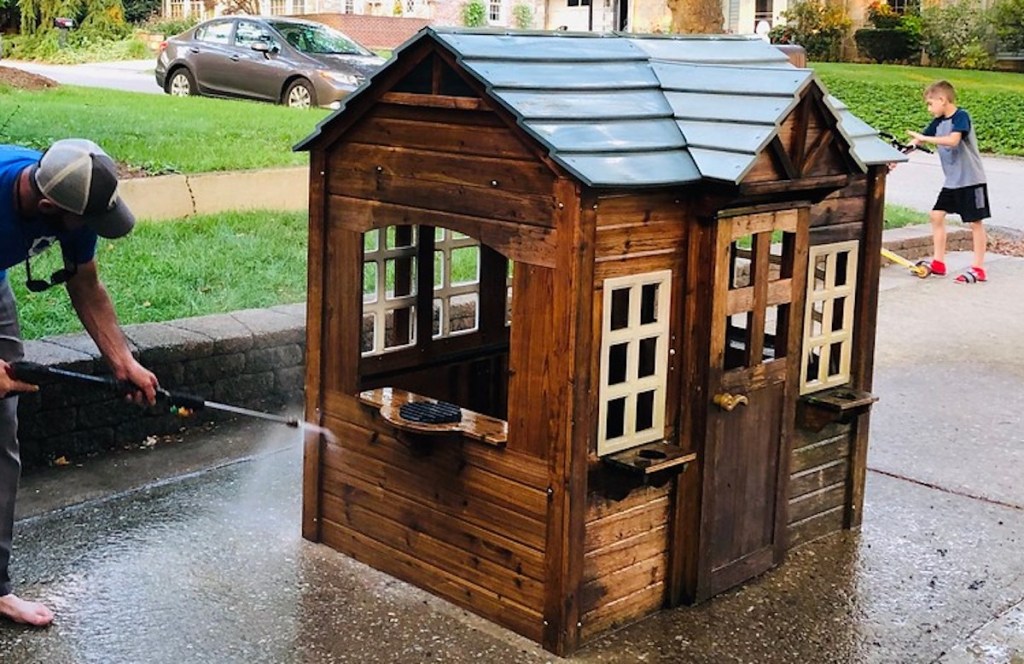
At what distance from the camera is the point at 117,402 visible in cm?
572

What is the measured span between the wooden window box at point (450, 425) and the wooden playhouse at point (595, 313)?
0.04ft

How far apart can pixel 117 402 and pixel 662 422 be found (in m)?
2.66

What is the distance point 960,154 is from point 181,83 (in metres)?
11.5

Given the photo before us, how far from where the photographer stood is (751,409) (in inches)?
178

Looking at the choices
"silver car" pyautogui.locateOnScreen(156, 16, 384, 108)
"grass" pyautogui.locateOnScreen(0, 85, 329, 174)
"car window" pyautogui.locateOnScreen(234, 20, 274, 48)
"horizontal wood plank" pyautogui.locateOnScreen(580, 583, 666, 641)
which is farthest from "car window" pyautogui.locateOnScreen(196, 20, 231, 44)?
"horizontal wood plank" pyautogui.locateOnScreen(580, 583, 666, 641)

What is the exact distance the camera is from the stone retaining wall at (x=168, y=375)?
543 centimetres

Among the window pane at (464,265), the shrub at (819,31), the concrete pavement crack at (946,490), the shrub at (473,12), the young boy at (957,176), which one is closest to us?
the concrete pavement crack at (946,490)

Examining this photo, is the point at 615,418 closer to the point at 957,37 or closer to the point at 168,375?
Result: the point at 168,375

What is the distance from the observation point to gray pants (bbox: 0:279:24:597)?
4145 mm

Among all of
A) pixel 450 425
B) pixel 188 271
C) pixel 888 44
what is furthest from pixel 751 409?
pixel 888 44

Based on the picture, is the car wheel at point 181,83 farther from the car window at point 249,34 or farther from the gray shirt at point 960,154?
the gray shirt at point 960,154

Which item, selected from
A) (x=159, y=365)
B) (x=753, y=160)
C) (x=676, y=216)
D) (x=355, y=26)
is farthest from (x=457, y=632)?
(x=355, y=26)

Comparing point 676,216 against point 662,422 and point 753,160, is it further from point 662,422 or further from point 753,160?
point 662,422

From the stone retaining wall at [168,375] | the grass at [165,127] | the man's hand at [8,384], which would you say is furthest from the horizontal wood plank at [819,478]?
the grass at [165,127]
